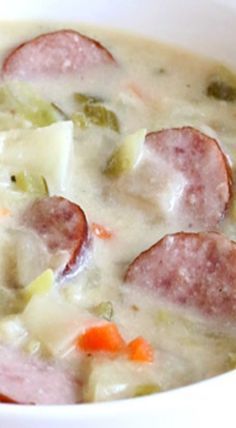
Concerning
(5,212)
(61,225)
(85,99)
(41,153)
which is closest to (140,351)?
(61,225)

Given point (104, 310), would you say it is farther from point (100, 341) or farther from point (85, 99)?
point (85, 99)

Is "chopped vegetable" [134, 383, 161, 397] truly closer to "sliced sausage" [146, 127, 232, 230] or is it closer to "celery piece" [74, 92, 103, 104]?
"sliced sausage" [146, 127, 232, 230]

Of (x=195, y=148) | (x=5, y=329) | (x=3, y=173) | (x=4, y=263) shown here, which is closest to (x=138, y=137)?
(x=195, y=148)

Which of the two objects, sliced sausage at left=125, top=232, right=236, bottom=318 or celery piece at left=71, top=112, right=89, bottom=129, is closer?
sliced sausage at left=125, top=232, right=236, bottom=318

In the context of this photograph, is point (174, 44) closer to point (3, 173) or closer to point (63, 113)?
point (63, 113)

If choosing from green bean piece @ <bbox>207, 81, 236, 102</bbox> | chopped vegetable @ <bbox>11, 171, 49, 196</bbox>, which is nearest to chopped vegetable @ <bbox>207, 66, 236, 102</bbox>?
green bean piece @ <bbox>207, 81, 236, 102</bbox>

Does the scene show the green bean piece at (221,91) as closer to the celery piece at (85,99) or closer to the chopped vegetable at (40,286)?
the celery piece at (85,99)
